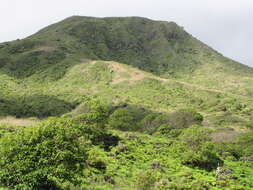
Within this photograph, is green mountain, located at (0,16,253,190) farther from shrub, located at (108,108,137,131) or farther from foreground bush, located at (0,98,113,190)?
shrub, located at (108,108,137,131)

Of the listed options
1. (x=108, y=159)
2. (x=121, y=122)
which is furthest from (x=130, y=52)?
(x=108, y=159)

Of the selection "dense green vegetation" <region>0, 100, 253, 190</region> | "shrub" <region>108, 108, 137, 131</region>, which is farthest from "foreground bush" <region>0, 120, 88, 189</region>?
"shrub" <region>108, 108, 137, 131</region>

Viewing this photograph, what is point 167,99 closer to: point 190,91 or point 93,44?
point 190,91

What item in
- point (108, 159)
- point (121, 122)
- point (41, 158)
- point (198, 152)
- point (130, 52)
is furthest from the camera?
point (130, 52)

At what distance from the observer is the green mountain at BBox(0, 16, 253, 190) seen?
1441 centimetres

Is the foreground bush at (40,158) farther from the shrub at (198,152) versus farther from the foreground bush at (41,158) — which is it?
the shrub at (198,152)

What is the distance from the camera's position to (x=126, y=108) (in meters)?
51.6

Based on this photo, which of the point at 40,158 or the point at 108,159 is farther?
the point at 108,159

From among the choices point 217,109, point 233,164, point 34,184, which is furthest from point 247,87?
point 34,184

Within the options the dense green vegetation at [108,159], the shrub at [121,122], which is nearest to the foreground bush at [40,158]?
the dense green vegetation at [108,159]

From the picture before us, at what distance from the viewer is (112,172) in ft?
69.7

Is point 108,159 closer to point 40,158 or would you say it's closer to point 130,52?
point 40,158

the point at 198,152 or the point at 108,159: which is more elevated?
the point at 108,159

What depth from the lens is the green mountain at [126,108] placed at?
1441 centimetres
